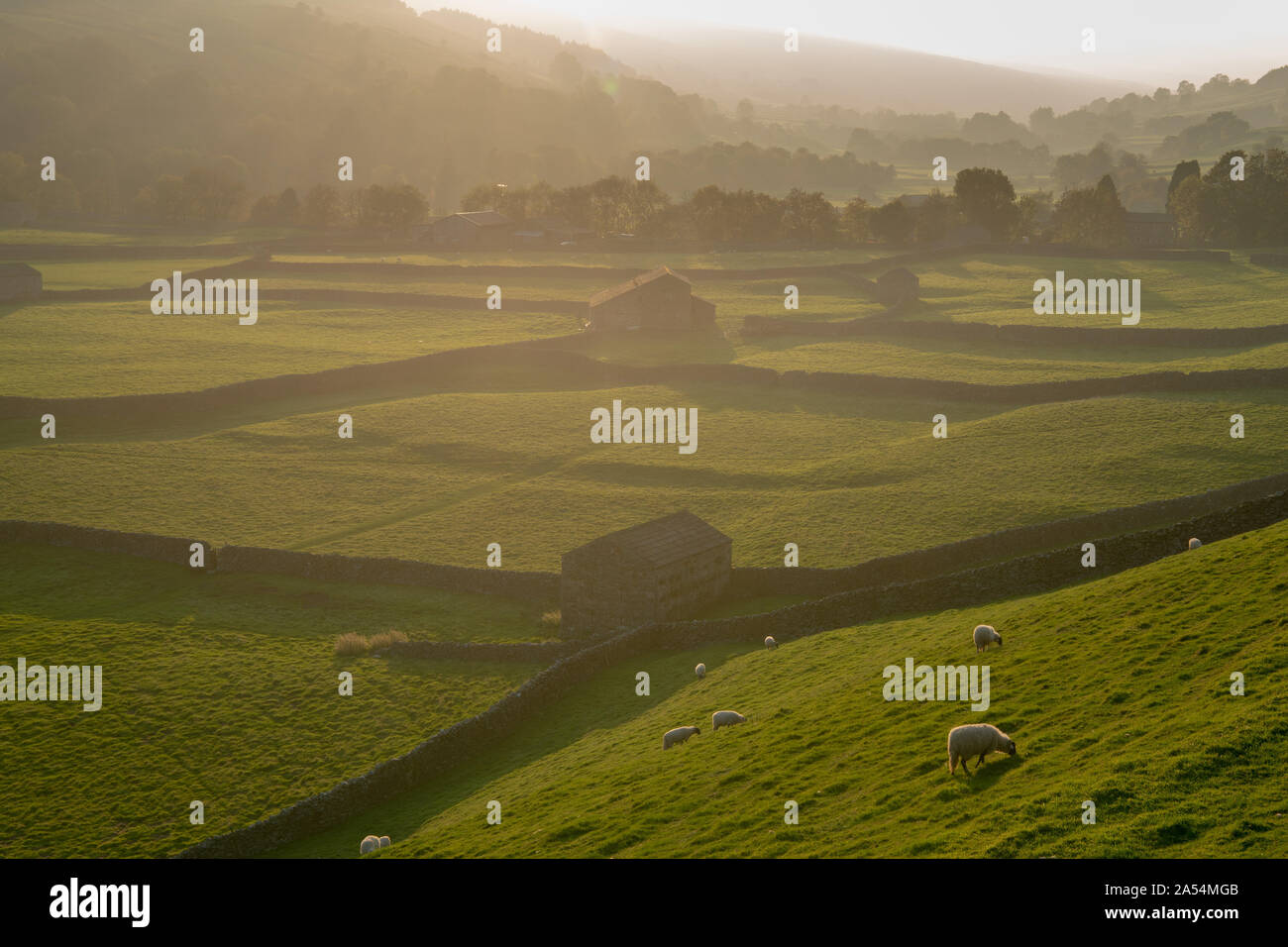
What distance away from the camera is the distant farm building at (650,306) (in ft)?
254

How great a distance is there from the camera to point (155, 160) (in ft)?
552

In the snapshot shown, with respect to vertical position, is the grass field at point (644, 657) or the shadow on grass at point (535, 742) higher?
the grass field at point (644, 657)

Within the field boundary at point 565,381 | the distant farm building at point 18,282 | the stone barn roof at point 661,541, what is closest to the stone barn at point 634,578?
the stone barn roof at point 661,541

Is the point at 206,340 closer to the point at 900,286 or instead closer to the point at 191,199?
the point at 900,286

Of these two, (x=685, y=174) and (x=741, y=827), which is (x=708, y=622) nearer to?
(x=741, y=827)

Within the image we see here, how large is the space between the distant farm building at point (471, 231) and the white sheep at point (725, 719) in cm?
9557

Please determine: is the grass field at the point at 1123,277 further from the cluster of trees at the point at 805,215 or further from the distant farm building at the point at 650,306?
the distant farm building at the point at 650,306

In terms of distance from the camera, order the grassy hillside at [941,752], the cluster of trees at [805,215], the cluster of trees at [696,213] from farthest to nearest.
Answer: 1. the cluster of trees at [696,213]
2. the cluster of trees at [805,215]
3. the grassy hillside at [941,752]

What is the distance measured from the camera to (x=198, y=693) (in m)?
29.4

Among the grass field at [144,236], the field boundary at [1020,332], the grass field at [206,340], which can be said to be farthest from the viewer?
the grass field at [144,236]

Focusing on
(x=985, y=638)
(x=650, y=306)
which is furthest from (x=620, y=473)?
(x=650, y=306)

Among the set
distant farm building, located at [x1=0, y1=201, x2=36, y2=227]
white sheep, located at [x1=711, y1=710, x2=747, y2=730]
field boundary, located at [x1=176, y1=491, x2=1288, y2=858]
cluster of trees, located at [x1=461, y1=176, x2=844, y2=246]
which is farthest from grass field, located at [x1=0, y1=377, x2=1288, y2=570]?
distant farm building, located at [x1=0, y1=201, x2=36, y2=227]

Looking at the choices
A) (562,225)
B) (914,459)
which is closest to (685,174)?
(562,225)
